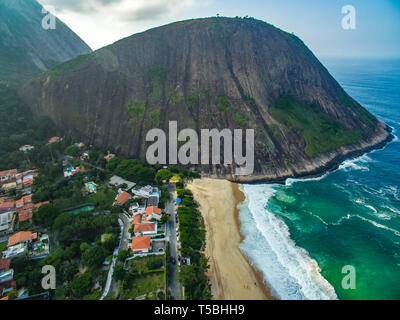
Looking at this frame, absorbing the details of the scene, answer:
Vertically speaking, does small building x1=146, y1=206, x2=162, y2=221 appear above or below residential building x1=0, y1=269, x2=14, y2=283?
above

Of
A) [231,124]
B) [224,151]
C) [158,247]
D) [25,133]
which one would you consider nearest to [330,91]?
[231,124]

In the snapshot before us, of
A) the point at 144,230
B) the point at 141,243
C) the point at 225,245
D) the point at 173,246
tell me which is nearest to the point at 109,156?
the point at 144,230

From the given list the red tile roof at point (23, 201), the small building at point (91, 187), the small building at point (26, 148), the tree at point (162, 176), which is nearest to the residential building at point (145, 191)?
the tree at point (162, 176)

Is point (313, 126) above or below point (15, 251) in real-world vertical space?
above

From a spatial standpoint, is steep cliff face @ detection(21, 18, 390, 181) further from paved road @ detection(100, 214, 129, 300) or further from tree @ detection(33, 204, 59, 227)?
tree @ detection(33, 204, 59, 227)

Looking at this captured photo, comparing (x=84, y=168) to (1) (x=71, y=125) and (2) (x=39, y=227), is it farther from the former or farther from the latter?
(1) (x=71, y=125)

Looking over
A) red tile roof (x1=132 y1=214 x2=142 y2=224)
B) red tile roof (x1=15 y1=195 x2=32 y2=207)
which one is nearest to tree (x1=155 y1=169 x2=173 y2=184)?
red tile roof (x1=132 y1=214 x2=142 y2=224)

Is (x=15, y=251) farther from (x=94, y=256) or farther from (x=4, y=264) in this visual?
(x=94, y=256)

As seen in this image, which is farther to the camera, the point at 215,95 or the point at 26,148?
the point at 215,95
